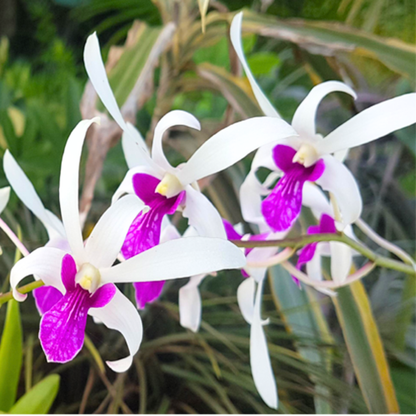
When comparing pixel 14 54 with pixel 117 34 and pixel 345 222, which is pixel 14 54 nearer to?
pixel 117 34

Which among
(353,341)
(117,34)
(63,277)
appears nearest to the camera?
(63,277)

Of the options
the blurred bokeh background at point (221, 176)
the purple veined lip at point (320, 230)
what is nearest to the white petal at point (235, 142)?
the purple veined lip at point (320, 230)

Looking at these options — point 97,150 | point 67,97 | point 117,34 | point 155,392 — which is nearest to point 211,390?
point 155,392

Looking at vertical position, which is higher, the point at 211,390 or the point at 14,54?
the point at 14,54

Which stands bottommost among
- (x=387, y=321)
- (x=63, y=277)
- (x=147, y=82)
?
(x=63, y=277)

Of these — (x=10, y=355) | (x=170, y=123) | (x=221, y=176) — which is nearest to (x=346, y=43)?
(x=221, y=176)

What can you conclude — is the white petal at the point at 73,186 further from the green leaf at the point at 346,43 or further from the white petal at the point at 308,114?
the green leaf at the point at 346,43

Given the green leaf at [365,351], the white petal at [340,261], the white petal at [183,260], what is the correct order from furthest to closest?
1. the green leaf at [365,351]
2. the white petal at [340,261]
3. the white petal at [183,260]
